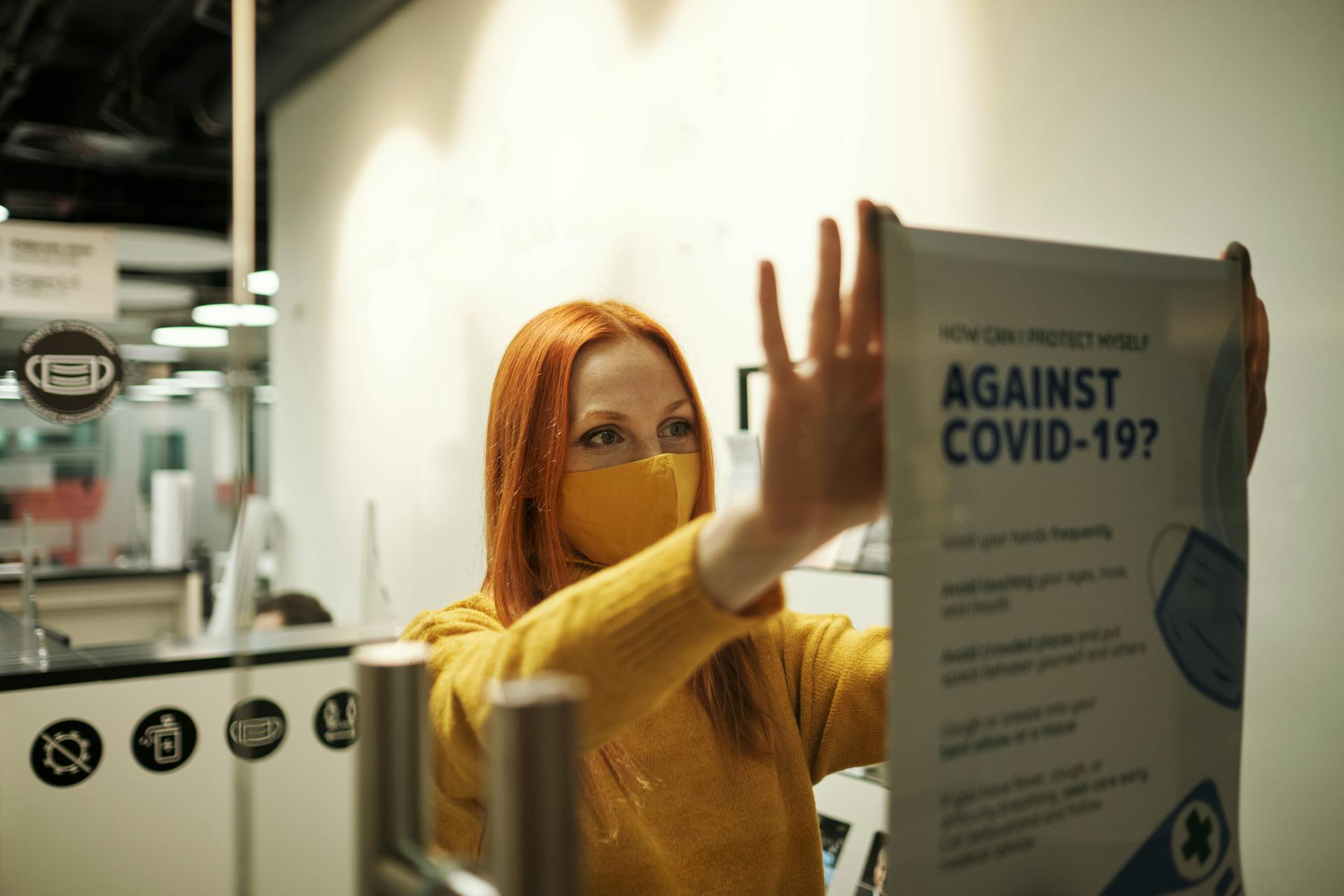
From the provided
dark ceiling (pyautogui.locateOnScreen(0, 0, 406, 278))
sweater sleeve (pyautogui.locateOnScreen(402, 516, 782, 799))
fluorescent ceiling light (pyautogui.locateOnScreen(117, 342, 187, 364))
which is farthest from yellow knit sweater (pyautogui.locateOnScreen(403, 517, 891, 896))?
dark ceiling (pyautogui.locateOnScreen(0, 0, 406, 278))

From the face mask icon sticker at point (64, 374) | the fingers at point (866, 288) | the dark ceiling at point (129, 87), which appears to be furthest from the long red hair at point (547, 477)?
the dark ceiling at point (129, 87)

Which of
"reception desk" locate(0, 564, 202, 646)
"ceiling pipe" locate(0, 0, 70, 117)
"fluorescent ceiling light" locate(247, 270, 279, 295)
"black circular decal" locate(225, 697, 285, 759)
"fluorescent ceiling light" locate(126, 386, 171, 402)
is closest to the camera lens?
"black circular decal" locate(225, 697, 285, 759)

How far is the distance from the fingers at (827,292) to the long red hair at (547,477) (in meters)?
0.39

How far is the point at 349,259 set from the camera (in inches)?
176

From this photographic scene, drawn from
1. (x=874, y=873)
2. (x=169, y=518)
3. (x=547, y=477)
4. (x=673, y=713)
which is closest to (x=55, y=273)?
(x=547, y=477)

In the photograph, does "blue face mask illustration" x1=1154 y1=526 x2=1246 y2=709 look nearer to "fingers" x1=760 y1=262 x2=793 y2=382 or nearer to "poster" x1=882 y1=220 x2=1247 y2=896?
"poster" x1=882 y1=220 x2=1247 y2=896

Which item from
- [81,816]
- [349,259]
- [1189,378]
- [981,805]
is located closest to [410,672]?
[981,805]

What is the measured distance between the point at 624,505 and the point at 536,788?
0.48 metres

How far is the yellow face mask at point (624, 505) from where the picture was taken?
999 mm

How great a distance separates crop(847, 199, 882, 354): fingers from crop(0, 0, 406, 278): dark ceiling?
347cm

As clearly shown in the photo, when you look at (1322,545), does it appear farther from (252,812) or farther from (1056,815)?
(252,812)

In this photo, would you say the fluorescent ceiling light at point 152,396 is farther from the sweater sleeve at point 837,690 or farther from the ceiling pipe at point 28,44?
the sweater sleeve at point 837,690

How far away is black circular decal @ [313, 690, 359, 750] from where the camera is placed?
222cm

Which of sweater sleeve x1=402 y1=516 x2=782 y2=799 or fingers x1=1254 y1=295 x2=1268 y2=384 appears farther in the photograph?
fingers x1=1254 y1=295 x2=1268 y2=384
